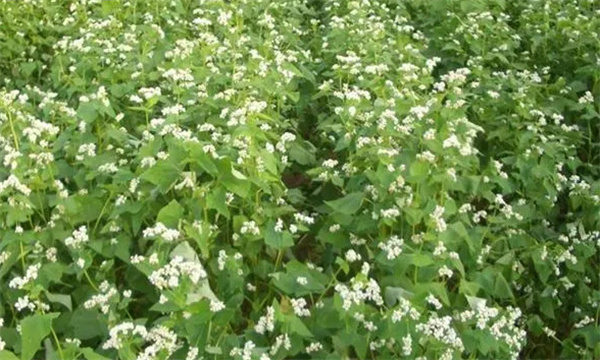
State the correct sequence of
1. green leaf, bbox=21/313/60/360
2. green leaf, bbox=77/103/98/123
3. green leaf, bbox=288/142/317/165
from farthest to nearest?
green leaf, bbox=288/142/317/165 → green leaf, bbox=77/103/98/123 → green leaf, bbox=21/313/60/360

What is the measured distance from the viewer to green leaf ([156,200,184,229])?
284 cm

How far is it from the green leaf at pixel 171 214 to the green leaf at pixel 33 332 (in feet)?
1.72

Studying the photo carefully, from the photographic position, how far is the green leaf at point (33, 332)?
2447mm

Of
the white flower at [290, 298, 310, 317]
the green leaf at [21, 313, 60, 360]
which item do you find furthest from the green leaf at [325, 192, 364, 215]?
the green leaf at [21, 313, 60, 360]

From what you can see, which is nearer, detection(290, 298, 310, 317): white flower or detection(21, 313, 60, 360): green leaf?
detection(21, 313, 60, 360): green leaf

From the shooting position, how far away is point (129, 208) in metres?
3.00

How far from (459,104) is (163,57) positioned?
62.1 inches

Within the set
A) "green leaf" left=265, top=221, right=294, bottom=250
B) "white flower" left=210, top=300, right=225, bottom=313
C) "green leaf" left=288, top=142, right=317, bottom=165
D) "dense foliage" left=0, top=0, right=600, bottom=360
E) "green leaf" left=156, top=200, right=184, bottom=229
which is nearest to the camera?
"white flower" left=210, top=300, right=225, bottom=313

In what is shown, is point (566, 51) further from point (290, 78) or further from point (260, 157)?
point (260, 157)

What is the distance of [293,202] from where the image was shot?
3.46 metres

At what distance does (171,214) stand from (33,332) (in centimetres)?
60

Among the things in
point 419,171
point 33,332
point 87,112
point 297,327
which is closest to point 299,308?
point 297,327

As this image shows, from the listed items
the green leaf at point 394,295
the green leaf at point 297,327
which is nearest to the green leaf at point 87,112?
the green leaf at point 297,327

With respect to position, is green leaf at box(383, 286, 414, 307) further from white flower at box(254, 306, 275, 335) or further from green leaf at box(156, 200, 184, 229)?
green leaf at box(156, 200, 184, 229)
